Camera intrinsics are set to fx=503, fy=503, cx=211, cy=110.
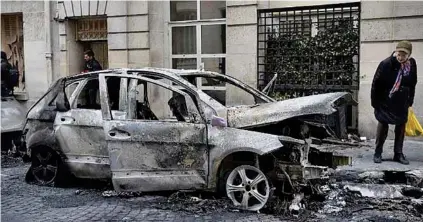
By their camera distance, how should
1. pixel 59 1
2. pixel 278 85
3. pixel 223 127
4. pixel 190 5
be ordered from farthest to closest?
pixel 59 1
pixel 190 5
pixel 278 85
pixel 223 127

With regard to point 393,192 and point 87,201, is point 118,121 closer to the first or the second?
point 87,201

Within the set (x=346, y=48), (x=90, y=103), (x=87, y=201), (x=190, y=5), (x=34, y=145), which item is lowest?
(x=87, y=201)

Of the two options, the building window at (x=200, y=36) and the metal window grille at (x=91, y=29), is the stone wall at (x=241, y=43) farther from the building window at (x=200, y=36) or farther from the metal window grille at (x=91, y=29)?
the metal window grille at (x=91, y=29)

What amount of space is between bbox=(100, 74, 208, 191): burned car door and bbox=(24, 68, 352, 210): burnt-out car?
1 cm

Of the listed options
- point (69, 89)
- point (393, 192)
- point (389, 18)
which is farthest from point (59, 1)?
point (393, 192)

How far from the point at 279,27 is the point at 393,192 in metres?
5.89

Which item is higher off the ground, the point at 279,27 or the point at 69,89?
the point at 279,27

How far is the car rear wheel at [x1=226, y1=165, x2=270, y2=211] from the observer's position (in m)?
5.91

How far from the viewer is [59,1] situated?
14477 mm

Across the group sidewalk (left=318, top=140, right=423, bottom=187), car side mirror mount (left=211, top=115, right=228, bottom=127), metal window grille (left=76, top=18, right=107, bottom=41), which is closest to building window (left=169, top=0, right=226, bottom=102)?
metal window grille (left=76, top=18, right=107, bottom=41)

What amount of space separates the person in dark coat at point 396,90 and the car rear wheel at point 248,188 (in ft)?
9.39

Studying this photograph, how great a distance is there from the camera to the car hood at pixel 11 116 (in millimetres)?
10086

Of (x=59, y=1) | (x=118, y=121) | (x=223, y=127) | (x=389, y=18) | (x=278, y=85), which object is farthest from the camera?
(x=59, y=1)

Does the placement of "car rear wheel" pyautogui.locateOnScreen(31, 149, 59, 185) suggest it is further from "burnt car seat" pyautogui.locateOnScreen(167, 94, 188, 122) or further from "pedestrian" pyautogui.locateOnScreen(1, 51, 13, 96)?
"pedestrian" pyautogui.locateOnScreen(1, 51, 13, 96)
